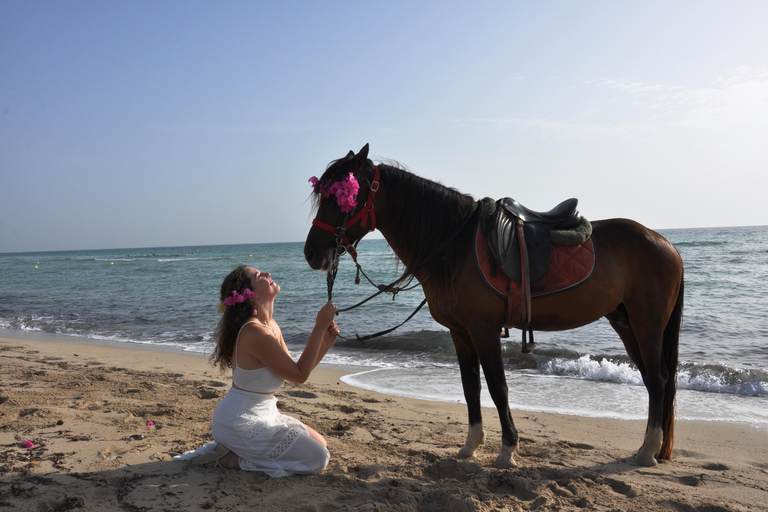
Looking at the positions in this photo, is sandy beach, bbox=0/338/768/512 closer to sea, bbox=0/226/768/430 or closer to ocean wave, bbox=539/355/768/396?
sea, bbox=0/226/768/430

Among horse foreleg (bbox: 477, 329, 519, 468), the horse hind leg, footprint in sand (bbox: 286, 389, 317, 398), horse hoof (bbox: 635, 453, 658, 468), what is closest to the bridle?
horse foreleg (bbox: 477, 329, 519, 468)

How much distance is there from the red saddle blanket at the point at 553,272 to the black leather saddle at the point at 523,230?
4 centimetres

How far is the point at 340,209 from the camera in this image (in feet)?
9.12

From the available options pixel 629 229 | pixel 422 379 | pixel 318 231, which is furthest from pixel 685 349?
pixel 318 231

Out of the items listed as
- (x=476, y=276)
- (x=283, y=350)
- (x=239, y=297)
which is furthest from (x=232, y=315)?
(x=476, y=276)

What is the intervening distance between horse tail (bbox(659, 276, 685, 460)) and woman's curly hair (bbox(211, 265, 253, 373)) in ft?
9.11

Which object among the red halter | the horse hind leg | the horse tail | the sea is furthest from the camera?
the sea

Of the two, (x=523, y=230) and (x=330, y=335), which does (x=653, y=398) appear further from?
(x=330, y=335)

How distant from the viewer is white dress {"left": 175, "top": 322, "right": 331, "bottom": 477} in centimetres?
259

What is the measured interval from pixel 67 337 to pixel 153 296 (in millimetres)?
6785

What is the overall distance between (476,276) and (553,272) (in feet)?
1.67

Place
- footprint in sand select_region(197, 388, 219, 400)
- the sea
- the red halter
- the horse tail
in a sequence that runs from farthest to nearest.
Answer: the sea → footprint in sand select_region(197, 388, 219, 400) → the horse tail → the red halter

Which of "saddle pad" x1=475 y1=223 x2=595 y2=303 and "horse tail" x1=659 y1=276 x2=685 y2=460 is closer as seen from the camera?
"saddle pad" x1=475 y1=223 x2=595 y2=303

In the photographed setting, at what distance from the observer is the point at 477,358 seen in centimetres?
314
